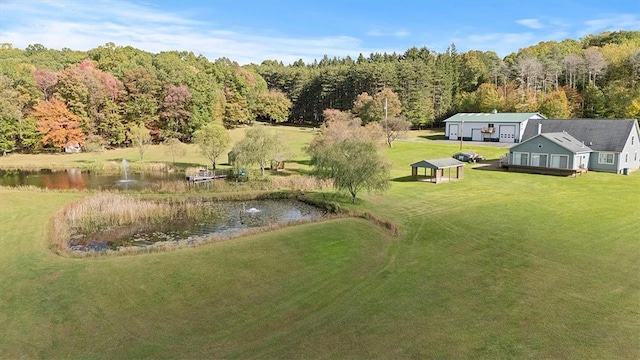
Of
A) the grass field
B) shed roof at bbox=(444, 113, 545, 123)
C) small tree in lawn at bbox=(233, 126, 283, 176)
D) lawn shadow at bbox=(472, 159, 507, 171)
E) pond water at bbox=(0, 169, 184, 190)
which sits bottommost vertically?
the grass field

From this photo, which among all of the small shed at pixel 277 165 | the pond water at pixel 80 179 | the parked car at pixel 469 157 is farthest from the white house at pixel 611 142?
the pond water at pixel 80 179

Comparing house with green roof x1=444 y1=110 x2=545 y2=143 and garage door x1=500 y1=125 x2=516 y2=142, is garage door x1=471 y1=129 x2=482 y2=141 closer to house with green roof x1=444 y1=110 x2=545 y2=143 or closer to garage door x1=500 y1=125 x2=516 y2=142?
house with green roof x1=444 y1=110 x2=545 y2=143

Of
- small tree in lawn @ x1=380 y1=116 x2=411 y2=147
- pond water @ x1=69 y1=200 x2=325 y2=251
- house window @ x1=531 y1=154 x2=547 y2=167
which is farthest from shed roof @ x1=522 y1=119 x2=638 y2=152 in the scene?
pond water @ x1=69 y1=200 x2=325 y2=251

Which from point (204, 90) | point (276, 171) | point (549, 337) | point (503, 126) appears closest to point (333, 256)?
point (549, 337)

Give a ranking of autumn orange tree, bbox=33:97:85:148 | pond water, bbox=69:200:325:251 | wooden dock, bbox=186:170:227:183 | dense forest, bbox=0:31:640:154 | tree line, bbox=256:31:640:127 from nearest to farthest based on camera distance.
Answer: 1. pond water, bbox=69:200:325:251
2. wooden dock, bbox=186:170:227:183
3. autumn orange tree, bbox=33:97:85:148
4. dense forest, bbox=0:31:640:154
5. tree line, bbox=256:31:640:127

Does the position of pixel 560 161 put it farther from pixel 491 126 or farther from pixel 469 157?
pixel 491 126

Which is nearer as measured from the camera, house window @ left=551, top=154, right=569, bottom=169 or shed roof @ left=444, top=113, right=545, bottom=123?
house window @ left=551, top=154, right=569, bottom=169
